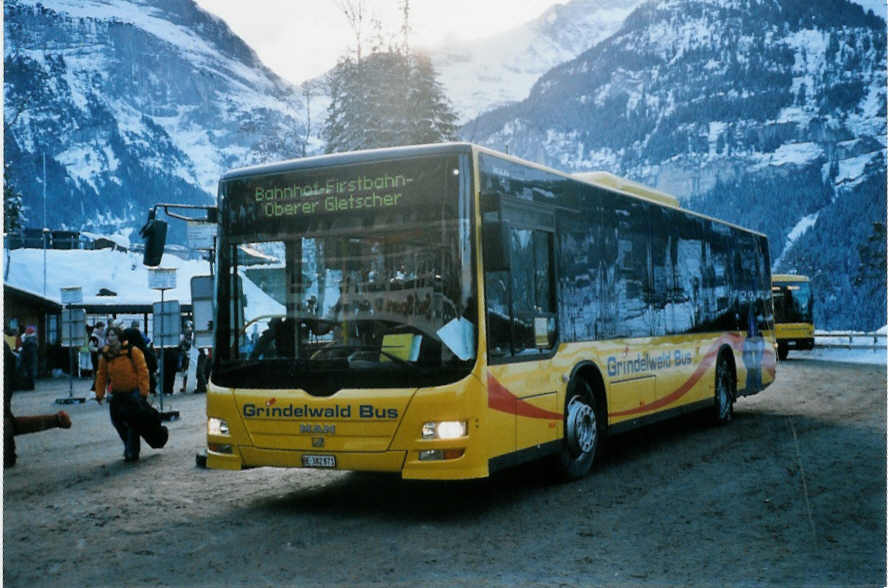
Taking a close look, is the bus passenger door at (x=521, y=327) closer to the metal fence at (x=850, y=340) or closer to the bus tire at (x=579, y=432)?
→ the bus tire at (x=579, y=432)

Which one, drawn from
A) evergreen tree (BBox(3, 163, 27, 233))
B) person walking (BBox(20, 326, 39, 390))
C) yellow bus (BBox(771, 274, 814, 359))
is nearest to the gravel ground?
person walking (BBox(20, 326, 39, 390))

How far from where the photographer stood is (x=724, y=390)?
13648 millimetres

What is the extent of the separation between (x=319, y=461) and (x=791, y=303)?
112ft

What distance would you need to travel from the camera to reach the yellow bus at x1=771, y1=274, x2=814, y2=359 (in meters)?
37.8

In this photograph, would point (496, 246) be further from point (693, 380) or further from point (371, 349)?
point (693, 380)

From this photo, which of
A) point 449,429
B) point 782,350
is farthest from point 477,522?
point 782,350

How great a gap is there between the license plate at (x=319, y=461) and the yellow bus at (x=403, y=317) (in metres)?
0.01

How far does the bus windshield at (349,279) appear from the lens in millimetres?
7156

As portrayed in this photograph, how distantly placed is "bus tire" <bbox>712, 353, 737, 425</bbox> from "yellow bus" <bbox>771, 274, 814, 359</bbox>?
2501 cm

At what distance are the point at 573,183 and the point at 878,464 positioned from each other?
4247 millimetres

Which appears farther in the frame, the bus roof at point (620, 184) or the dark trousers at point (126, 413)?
the dark trousers at point (126, 413)

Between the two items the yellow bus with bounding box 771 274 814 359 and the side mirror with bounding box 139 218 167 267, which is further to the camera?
the yellow bus with bounding box 771 274 814 359

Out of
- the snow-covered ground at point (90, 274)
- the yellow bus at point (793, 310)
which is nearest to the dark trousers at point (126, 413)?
the yellow bus at point (793, 310)

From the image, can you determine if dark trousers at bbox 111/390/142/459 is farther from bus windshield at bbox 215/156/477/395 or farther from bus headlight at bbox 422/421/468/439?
bus headlight at bbox 422/421/468/439
